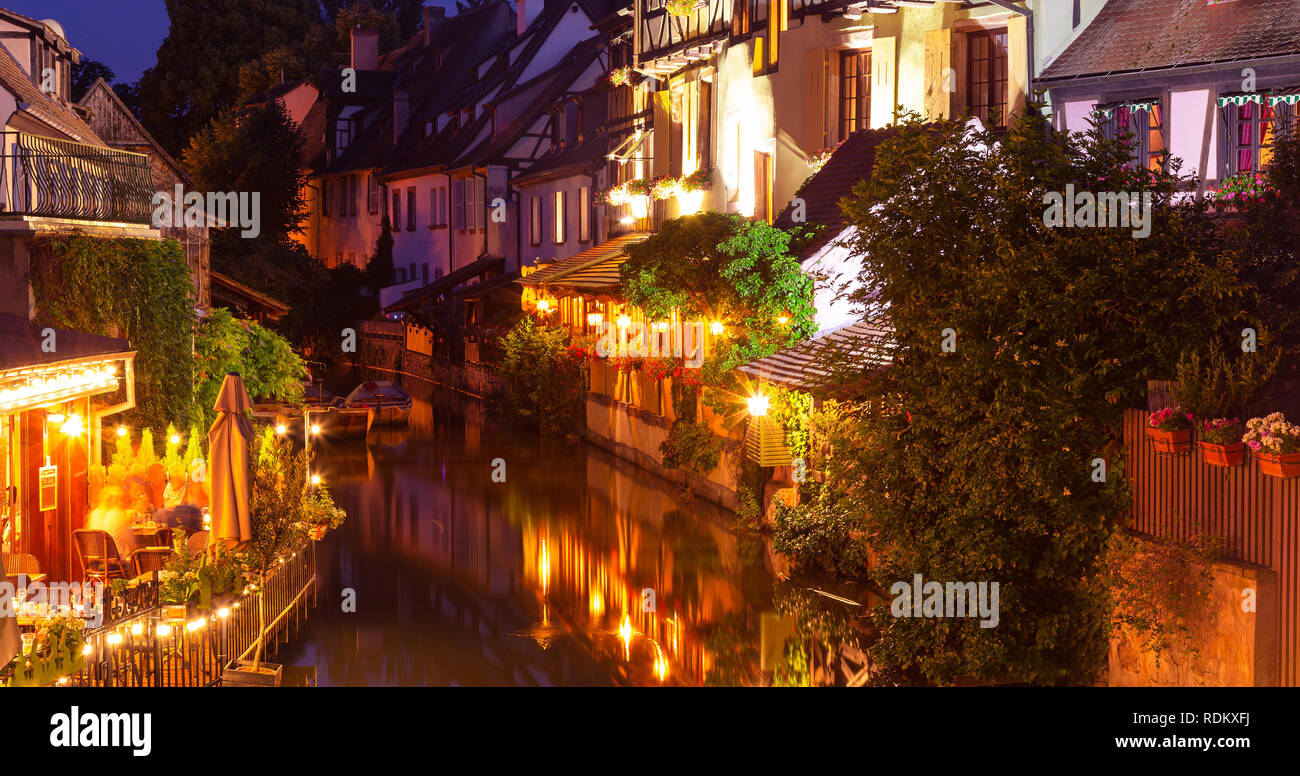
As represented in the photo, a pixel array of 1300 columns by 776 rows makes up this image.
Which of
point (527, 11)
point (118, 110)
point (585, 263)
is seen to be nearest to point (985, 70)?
point (585, 263)

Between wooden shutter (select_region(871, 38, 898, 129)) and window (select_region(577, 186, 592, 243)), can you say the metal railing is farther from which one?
window (select_region(577, 186, 592, 243))

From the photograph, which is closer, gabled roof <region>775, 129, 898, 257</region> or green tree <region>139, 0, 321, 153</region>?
gabled roof <region>775, 129, 898, 257</region>

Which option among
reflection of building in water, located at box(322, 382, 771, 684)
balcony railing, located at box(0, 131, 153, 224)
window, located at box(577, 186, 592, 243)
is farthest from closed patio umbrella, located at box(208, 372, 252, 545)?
window, located at box(577, 186, 592, 243)

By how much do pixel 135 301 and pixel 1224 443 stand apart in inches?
529

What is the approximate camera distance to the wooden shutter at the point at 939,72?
2136 centimetres

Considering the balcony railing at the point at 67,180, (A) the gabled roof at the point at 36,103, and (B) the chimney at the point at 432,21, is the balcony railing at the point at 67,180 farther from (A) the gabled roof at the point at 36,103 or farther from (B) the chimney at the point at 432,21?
(B) the chimney at the point at 432,21

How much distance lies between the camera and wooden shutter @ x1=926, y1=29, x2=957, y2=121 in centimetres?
2136

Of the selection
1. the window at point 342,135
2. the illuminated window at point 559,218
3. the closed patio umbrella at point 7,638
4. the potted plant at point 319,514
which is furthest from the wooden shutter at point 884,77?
the window at point 342,135

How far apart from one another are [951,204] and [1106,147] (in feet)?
4.43

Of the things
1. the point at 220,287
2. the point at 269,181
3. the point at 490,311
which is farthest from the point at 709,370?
the point at 269,181

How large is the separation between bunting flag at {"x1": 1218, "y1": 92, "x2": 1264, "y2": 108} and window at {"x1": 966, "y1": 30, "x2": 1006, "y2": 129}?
3403mm

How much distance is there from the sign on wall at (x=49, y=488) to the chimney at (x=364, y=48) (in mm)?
51606
